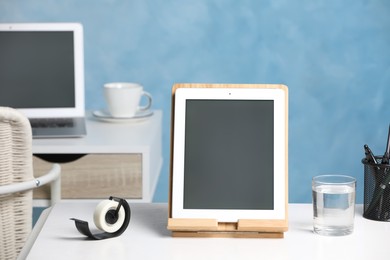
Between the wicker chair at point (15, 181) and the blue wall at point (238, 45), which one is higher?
the blue wall at point (238, 45)

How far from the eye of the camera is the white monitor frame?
2.69 metres

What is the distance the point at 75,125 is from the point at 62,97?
12 centimetres

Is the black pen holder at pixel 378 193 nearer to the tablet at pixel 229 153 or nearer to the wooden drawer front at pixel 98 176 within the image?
the tablet at pixel 229 153

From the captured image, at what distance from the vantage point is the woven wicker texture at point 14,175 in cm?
187

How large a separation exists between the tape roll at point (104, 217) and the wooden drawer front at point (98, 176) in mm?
1081

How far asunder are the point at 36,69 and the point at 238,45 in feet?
3.47

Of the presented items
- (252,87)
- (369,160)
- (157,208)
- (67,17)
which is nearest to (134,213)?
(157,208)

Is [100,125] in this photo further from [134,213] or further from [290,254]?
[290,254]

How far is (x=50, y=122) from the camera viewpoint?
271 cm

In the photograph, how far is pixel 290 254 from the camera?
1.25 meters

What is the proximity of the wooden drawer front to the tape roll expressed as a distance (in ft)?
3.55

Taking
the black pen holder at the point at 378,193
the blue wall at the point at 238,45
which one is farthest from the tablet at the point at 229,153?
the blue wall at the point at 238,45

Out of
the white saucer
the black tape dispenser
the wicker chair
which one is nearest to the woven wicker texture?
the wicker chair

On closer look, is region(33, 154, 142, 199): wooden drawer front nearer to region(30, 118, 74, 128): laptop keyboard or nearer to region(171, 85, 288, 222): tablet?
region(30, 118, 74, 128): laptop keyboard
